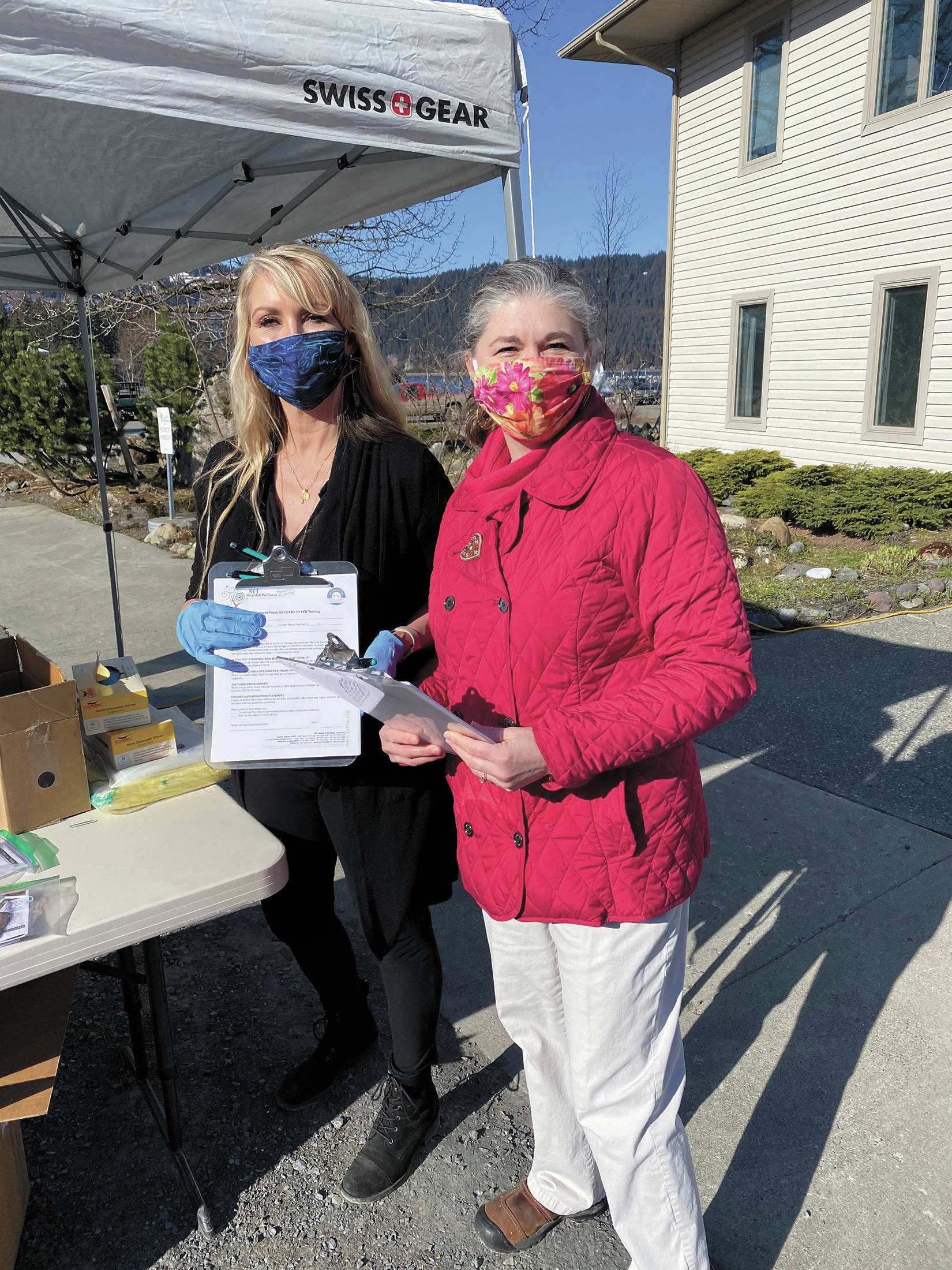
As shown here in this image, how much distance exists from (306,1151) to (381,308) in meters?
9.43

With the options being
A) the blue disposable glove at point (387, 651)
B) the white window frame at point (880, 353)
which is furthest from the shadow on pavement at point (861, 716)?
the white window frame at point (880, 353)

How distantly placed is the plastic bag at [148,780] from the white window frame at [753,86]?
37.6ft

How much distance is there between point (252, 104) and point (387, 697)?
5.51ft

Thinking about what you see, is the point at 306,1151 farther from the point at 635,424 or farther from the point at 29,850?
the point at 635,424

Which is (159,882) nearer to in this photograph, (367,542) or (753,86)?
(367,542)

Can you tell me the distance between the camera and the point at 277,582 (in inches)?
68.8

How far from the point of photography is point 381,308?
1008cm

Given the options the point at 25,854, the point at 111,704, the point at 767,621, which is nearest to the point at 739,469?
the point at 767,621

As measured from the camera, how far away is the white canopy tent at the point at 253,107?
1966 mm

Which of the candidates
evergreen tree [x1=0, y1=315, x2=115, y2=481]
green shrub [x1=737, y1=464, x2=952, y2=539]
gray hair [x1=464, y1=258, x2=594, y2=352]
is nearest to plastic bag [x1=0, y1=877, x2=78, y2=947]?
gray hair [x1=464, y1=258, x2=594, y2=352]

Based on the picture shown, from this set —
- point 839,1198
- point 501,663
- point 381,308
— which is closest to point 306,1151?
point 839,1198

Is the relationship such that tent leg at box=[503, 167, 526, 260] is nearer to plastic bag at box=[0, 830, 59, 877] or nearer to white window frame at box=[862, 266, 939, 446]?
plastic bag at box=[0, 830, 59, 877]

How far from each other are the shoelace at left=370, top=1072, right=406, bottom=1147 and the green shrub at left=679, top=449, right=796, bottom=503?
9724mm

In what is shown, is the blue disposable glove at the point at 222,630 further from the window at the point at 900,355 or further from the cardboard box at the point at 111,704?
the window at the point at 900,355
